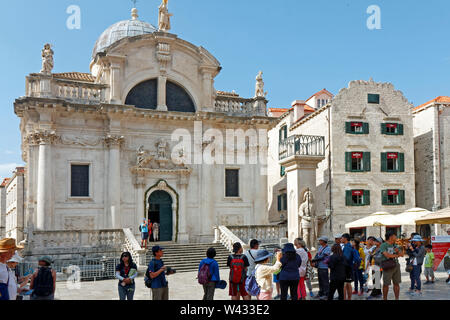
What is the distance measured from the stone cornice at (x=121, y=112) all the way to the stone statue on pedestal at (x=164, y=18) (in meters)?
5.03

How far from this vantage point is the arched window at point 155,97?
26.2 metres

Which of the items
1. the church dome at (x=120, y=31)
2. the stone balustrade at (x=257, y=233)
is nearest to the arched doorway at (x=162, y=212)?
the stone balustrade at (x=257, y=233)

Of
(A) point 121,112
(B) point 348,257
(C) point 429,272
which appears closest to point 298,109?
(A) point 121,112

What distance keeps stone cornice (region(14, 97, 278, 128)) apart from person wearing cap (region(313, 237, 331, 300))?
1560cm

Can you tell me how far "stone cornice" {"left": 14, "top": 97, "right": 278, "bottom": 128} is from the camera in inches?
925

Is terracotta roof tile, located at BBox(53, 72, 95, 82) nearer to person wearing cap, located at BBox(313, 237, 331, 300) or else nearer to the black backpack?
person wearing cap, located at BBox(313, 237, 331, 300)

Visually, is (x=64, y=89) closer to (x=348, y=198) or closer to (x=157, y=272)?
(x=157, y=272)

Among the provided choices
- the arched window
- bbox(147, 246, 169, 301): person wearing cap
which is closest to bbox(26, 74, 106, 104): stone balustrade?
the arched window

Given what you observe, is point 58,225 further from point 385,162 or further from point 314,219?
point 385,162

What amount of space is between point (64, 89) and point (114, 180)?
550cm

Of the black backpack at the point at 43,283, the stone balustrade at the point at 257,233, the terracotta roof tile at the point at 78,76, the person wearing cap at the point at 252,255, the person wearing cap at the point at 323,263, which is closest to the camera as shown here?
the black backpack at the point at 43,283

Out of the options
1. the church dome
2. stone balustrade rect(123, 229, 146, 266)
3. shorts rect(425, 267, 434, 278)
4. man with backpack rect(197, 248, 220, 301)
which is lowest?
shorts rect(425, 267, 434, 278)

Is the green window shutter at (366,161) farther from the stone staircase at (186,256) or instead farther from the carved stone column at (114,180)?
the carved stone column at (114,180)
